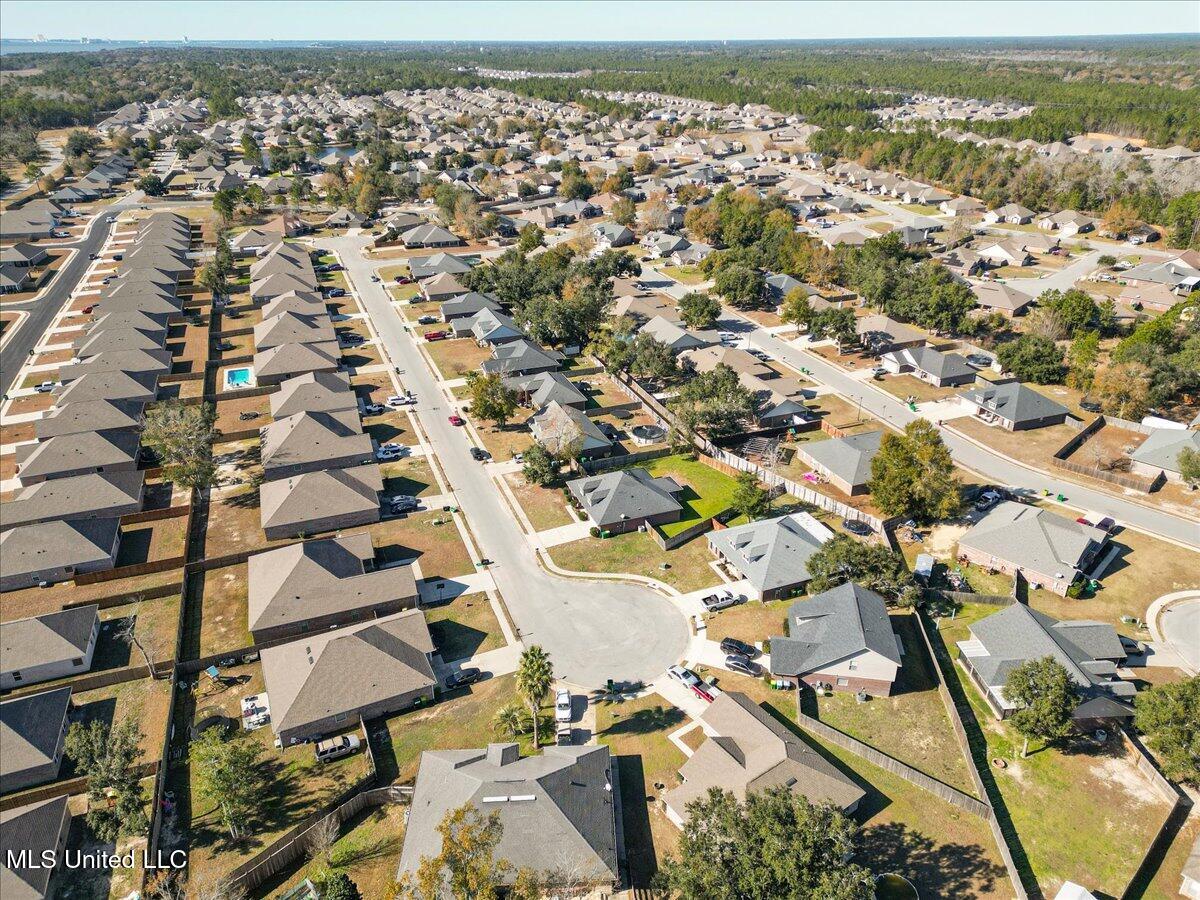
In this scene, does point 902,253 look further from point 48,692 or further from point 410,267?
point 48,692

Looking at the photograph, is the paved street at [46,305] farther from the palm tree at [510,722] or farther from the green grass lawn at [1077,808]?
the green grass lawn at [1077,808]

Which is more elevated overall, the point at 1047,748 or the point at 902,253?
the point at 902,253

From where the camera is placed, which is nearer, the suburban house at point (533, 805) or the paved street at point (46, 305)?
the suburban house at point (533, 805)

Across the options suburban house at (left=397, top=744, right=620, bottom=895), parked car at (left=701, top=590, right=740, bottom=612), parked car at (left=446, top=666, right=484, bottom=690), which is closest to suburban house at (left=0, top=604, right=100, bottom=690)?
parked car at (left=446, top=666, right=484, bottom=690)

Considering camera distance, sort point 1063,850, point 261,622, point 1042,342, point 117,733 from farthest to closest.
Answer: point 1042,342 → point 261,622 → point 117,733 → point 1063,850

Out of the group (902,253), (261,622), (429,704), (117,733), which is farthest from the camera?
(902,253)

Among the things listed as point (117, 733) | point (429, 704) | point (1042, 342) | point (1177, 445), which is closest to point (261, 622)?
point (117, 733)

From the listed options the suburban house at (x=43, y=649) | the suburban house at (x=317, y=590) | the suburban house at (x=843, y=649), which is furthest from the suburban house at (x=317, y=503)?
the suburban house at (x=843, y=649)
